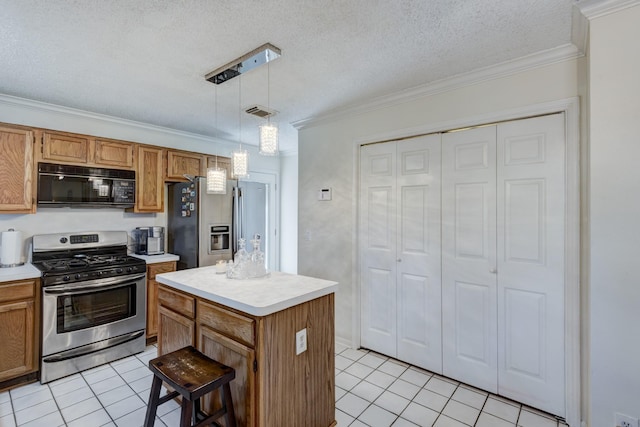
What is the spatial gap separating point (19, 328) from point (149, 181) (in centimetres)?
179

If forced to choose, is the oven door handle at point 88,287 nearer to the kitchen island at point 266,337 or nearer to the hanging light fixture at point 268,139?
the kitchen island at point 266,337

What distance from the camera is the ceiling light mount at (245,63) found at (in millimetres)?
2070

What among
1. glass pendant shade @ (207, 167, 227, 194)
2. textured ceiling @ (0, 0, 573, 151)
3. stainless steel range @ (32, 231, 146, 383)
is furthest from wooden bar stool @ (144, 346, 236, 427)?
textured ceiling @ (0, 0, 573, 151)

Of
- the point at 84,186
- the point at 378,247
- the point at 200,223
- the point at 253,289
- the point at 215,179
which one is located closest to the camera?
the point at 253,289

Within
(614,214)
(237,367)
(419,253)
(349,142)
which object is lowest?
(237,367)

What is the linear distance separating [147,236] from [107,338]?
A: 46.4 inches

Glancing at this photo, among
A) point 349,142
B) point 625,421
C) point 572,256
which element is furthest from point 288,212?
point 625,421

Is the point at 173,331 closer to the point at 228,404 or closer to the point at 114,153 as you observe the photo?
the point at 228,404

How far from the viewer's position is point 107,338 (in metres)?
2.91

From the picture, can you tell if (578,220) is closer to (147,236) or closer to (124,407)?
(124,407)

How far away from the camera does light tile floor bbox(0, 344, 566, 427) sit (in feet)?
6.83

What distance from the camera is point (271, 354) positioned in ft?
5.19

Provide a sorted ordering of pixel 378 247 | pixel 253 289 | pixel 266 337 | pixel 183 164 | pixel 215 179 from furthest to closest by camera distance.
Answer: pixel 183 164, pixel 378 247, pixel 215 179, pixel 253 289, pixel 266 337

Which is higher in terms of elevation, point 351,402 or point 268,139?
point 268,139
